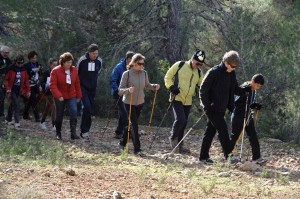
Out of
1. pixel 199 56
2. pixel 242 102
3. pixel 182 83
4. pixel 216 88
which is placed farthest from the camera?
pixel 182 83

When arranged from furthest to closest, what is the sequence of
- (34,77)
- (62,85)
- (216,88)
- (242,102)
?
(34,77), (62,85), (242,102), (216,88)

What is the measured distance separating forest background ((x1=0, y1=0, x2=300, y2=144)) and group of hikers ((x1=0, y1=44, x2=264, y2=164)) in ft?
11.3

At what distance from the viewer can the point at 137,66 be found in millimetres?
9555

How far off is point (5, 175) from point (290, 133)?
7.67m

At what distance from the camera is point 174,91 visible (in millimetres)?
9711

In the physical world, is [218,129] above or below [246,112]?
below

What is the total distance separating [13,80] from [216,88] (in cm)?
466

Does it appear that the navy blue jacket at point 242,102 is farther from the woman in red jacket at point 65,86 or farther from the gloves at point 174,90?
the woman in red jacket at point 65,86

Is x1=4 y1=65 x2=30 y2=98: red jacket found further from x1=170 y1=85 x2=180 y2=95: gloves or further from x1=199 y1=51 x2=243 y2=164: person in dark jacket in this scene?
x1=199 y1=51 x2=243 y2=164: person in dark jacket

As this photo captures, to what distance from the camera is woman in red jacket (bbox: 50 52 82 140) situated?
1039 centimetres

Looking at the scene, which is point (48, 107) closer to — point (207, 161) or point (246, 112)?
point (207, 161)

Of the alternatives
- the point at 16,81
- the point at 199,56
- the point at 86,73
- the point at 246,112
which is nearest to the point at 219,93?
the point at 246,112

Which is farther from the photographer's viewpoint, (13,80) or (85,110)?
(13,80)

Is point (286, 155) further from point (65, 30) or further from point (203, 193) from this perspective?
point (65, 30)
